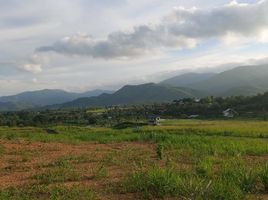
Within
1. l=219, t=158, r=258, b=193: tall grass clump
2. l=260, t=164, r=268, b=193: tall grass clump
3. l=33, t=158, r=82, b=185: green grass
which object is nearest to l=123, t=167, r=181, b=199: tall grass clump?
l=219, t=158, r=258, b=193: tall grass clump

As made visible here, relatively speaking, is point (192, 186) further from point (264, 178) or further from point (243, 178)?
point (264, 178)

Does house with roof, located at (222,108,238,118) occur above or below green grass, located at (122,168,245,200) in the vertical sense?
below

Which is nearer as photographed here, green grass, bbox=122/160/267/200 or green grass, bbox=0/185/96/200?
green grass, bbox=122/160/267/200

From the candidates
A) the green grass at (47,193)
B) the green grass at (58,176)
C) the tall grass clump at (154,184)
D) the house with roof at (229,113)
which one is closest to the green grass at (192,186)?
the tall grass clump at (154,184)

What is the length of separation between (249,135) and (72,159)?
86.7 feet

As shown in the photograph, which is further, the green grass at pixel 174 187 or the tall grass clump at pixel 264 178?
the tall grass clump at pixel 264 178

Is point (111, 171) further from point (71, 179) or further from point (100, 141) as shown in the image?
point (100, 141)

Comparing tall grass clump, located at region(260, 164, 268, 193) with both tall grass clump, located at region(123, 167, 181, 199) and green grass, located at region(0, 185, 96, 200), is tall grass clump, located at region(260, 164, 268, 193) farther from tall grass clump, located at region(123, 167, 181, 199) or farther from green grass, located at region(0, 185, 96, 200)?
green grass, located at region(0, 185, 96, 200)

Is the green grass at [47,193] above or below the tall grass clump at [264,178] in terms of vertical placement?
above

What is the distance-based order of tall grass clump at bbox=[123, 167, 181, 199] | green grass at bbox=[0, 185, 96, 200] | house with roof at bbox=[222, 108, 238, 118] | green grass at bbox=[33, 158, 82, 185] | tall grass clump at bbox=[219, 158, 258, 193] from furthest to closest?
house with roof at bbox=[222, 108, 238, 118] → green grass at bbox=[33, 158, 82, 185] → tall grass clump at bbox=[219, 158, 258, 193] → tall grass clump at bbox=[123, 167, 181, 199] → green grass at bbox=[0, 185, 96, 200]

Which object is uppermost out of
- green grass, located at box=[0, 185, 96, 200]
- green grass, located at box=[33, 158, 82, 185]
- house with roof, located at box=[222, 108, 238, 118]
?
green grass, located at box=[0, 185, 96, 200]

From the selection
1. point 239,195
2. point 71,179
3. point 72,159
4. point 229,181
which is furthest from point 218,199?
point 72,159

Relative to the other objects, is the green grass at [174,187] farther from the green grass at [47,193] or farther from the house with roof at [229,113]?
the house with roof at [229,113]

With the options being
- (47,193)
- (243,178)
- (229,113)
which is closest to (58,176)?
(47,193)
